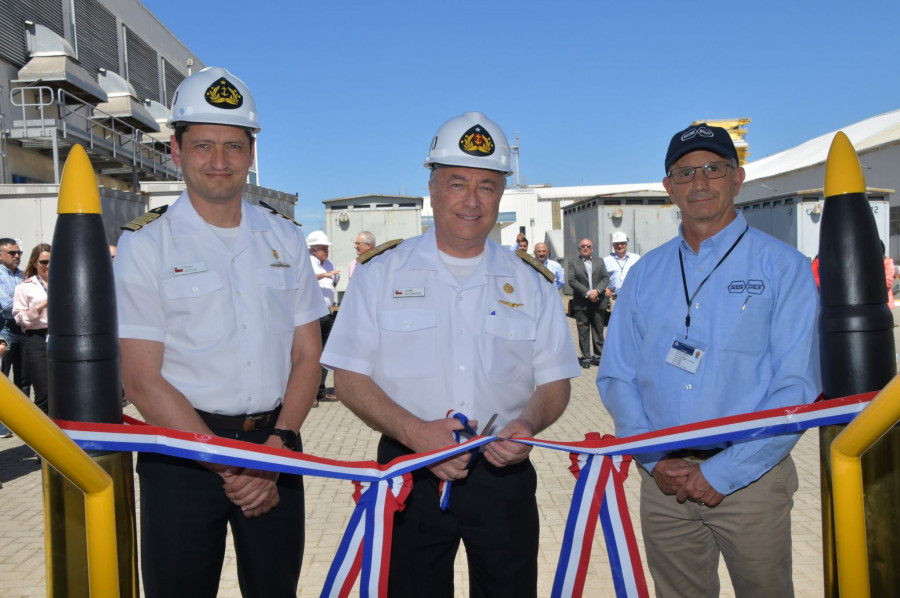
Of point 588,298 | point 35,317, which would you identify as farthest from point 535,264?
point 588,298

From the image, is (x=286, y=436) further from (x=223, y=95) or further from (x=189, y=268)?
(x=223, y=95)

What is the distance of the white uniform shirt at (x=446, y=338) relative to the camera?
2635 mm

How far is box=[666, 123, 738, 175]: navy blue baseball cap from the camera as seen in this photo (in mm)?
2711

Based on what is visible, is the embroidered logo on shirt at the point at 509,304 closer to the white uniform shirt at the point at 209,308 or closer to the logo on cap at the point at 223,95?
the white uniform shirt at the point at 209,308

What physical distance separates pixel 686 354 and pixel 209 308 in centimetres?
179

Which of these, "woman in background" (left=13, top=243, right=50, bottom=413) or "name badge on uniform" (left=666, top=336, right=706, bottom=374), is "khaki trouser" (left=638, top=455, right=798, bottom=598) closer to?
"name badge on uniform" (left=666, top=336, right=706, bottom=374)

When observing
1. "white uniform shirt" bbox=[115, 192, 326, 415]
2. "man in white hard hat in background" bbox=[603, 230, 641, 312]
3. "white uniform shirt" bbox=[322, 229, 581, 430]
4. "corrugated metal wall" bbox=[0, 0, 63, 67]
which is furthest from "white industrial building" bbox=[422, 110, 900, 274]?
"corrugated metal wall" bbox=[0, 0, 63, 67]

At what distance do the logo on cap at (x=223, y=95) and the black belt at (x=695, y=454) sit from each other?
6.93 ft

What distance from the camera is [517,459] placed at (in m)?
2.42

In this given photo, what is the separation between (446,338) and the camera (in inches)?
105

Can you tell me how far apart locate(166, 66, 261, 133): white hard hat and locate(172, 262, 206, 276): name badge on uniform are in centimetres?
52

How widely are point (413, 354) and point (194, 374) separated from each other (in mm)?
797

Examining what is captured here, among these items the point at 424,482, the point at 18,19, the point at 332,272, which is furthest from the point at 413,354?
the point at 18,19

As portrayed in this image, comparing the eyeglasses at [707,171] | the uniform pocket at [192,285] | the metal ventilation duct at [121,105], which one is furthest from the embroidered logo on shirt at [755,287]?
the metal ventilation duct at [121,105]
